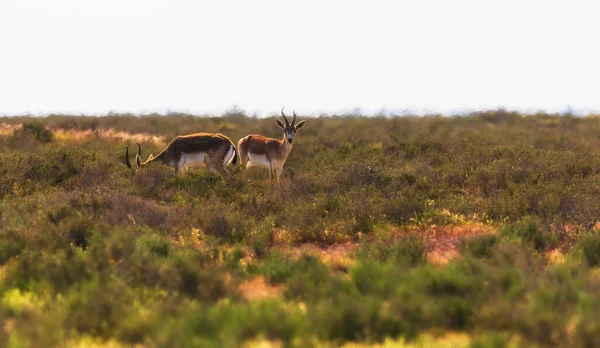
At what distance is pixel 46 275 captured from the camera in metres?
7.70

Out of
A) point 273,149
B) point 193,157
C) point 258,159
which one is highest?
point 273,149

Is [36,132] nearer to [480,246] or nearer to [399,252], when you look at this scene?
[399,252]

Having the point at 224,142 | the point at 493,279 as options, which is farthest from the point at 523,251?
the point at 224,142

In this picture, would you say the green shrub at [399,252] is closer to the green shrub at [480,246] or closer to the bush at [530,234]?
the green shrub at [480,246]

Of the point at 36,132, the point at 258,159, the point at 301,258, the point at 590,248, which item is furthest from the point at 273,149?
the point at 36,132

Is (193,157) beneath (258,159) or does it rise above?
above

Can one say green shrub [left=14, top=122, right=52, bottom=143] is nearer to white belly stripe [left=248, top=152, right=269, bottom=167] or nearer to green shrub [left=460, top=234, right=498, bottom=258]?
white belly stripe [left=248, top=152, right=269, bottom=167]

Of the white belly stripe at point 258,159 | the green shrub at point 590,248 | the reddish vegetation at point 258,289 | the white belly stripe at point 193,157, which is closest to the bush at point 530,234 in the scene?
the green shrub at point 590,248

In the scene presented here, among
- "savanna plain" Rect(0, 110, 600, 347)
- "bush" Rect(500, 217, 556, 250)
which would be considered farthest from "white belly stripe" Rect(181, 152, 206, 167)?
"bush" Rect(500, 217, 556, 250)

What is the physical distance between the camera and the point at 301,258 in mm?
8406

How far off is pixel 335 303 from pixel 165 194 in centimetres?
849

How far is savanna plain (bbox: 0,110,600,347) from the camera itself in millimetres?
5902

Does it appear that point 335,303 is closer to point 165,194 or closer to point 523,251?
point 523,251

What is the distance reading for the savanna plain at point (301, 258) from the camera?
590cm
